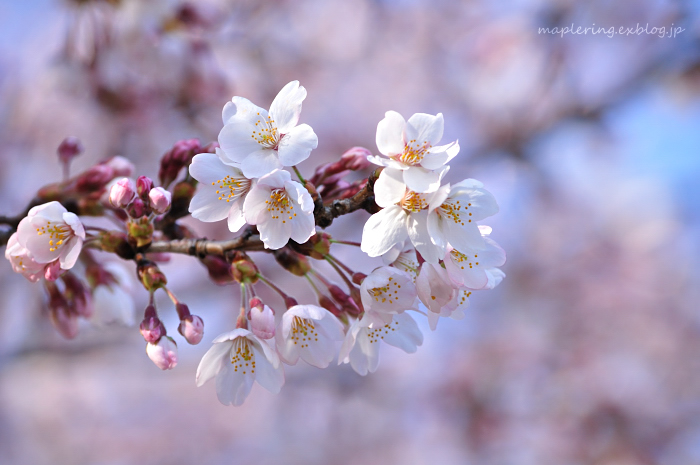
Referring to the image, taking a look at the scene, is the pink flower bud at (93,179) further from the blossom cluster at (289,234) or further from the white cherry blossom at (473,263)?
the white cherry blossom at (473,263)

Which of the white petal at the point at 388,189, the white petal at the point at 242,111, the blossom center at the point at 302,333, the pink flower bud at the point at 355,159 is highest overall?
the pink flower bud at the point at 355,159

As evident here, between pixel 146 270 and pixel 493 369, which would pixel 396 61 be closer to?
pixel 493 369

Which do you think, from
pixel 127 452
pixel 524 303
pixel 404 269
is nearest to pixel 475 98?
pixel 524 303

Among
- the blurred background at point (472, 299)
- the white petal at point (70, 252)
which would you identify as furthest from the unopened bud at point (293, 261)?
the blurred background at point (472, 299)

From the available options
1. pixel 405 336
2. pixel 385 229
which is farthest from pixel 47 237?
pixel 405 336

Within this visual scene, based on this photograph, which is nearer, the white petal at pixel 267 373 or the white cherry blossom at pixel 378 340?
the white petal at pixel 267 373

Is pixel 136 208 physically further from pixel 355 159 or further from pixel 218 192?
pixel 355 159

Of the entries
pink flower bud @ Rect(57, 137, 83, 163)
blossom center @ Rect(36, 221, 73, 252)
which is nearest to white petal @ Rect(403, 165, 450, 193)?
blossom center @ Rect(36, 221, 73, 252)
